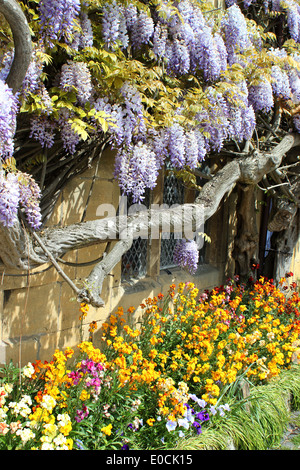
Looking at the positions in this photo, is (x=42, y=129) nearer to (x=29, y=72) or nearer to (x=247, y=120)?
(x=29, y=72)

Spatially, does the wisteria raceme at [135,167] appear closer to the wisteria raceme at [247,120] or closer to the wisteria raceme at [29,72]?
the wisteria raceme at [29,72]

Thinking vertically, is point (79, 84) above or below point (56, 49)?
below

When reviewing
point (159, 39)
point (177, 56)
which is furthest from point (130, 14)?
point (177, 56)

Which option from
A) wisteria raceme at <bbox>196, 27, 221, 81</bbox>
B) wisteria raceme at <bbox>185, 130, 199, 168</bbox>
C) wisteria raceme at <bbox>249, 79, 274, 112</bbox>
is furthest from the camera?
wisteria raceme at <bbox>249, 79, 274, 112</bbox>

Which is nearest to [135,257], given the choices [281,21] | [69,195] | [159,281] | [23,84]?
[159,281]

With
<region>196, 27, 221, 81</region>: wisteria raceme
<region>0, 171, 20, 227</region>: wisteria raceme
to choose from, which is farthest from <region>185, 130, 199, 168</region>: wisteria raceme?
<region>0, 171, 20, 227</region>: wisteria raceme

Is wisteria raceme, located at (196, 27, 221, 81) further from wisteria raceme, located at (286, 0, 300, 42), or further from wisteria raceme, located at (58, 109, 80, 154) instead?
wisteria raceme, located at (286, 0, 300, 42)

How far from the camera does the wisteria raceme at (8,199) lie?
2.20 metres

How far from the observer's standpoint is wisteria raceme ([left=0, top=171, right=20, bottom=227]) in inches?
86.4

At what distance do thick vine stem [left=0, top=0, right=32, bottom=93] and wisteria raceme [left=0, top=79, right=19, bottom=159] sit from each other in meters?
0.09

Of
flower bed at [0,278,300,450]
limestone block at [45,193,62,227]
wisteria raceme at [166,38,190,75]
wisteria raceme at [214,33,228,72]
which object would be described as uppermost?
wisteria raceme at [214,33,228,72]

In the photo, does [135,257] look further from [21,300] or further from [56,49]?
[56,49]
